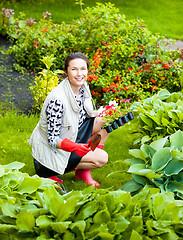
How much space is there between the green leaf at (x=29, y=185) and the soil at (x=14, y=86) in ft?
10.00

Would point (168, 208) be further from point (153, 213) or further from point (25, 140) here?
point (25, 140)

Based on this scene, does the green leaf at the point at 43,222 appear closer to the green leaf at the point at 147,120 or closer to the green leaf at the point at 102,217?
the green leaf at the point at 102,217

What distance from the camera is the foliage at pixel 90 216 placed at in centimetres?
206

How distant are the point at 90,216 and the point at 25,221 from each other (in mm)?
388

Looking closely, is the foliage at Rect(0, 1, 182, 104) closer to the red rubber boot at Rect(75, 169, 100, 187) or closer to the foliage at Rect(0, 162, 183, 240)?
the red rubber boot at Rect(75, 169, 100, 187)

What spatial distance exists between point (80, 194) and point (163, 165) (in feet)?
2.73

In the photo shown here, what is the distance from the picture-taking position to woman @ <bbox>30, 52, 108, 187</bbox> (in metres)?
3.40

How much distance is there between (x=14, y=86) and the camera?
608 centimetres

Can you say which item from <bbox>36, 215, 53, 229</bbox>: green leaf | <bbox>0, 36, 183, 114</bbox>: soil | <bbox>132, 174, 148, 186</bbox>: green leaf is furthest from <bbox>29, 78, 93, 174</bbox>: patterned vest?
<bbox>0, 36, 183, 114</bbox>: soil

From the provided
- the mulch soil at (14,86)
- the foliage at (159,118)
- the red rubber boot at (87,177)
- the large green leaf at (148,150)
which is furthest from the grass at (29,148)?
the large green leaf at (148,150)

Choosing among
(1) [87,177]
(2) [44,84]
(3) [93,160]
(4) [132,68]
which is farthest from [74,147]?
(4) [132,68]

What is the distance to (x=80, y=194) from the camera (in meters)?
2.23

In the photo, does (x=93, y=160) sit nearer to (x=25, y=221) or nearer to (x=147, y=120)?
(x=147, y=120)

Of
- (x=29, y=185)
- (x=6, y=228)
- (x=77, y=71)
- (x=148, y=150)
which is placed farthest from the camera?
(x=77, y=71)
